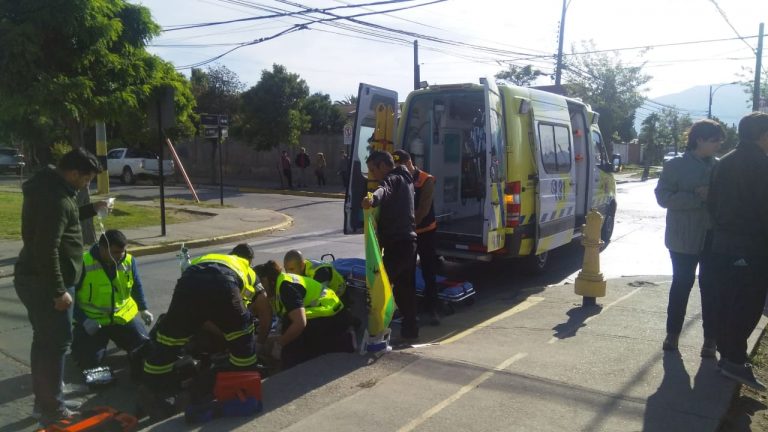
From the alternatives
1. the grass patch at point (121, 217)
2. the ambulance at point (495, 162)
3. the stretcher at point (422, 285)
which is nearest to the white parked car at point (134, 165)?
the grass patch at point (121, 217)

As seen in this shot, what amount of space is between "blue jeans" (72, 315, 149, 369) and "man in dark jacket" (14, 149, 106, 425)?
102cm

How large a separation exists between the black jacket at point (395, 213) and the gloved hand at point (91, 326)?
94.8 inches

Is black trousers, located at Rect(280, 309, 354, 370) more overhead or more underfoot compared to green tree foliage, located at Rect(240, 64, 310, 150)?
more underfoot

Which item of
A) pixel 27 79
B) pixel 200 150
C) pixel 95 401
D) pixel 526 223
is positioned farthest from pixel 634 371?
pixel 200 150

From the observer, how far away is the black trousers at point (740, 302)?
14.4 ft

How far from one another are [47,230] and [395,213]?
2.72 meters

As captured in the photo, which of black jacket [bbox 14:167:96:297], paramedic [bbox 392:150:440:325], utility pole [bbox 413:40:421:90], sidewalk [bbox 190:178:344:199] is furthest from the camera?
utility pole [bbox 413:40:421:90]

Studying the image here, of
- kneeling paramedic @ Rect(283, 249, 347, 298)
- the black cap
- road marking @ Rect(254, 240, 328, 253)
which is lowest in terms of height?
road marking @ Rect(254, 240, 328, 253)

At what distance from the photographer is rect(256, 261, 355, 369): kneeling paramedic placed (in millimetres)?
5211

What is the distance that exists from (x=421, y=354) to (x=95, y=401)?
8.21ft

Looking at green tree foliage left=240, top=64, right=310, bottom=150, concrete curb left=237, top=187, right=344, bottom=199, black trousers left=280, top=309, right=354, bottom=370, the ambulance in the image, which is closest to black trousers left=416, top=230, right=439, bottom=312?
the ambulance

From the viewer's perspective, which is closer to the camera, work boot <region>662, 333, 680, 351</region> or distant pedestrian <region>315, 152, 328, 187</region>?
work boot <region>662, 333, 680, 351</region>

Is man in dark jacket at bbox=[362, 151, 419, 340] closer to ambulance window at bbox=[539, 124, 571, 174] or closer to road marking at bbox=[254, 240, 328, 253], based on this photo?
ambulance window at bbox=[539, 124, 571, 174]

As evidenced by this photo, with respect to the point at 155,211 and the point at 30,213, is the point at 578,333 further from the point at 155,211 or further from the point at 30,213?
the point at 155,211
